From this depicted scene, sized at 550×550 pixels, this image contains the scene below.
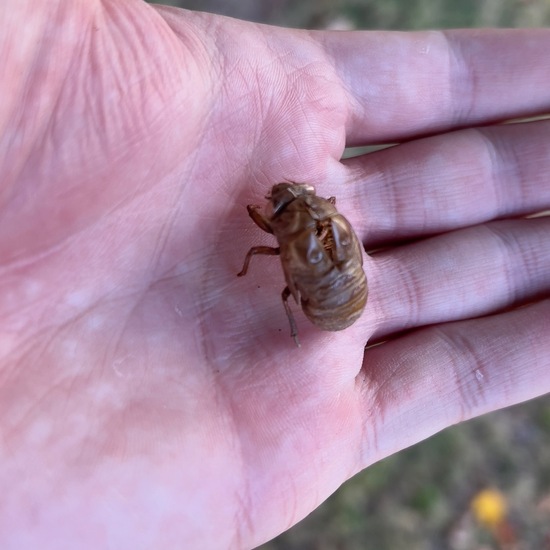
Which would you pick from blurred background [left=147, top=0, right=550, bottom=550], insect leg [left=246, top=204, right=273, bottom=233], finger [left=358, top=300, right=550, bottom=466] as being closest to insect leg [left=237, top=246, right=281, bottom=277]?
insect leg [left=246, top=204, right=273, bottom=233]

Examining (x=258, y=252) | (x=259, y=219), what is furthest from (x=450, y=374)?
(x=259, y=219)

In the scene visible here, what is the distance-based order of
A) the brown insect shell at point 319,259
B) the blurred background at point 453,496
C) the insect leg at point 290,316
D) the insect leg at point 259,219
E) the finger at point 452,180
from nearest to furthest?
the brown insect shell at point 319,259
the insect leg at point 290,316
the insect leg at point 259,219
the finger at point 452,180
the blurred background at point 453,496

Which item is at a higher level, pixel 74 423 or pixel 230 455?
pixel 74 423

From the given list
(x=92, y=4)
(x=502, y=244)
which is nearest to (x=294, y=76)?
(x=92, y=4)

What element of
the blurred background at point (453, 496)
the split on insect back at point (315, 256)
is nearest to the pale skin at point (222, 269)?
the split on insect back at point (315, 256)

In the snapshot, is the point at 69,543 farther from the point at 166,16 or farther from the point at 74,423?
the point at 166,16

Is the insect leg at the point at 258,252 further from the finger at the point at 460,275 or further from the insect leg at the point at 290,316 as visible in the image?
the finger at the point at 460,275
